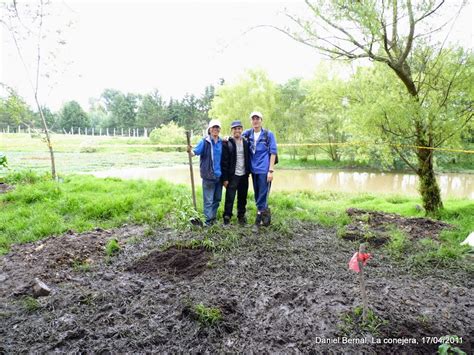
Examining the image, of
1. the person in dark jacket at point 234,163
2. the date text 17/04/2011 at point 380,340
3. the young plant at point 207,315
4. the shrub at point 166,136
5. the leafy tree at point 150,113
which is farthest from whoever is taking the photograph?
the leafy tree at point 150,113

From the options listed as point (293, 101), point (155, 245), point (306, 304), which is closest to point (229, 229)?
point (155, 245)

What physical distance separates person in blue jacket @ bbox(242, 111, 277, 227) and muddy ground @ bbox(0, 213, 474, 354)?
28.5 inches

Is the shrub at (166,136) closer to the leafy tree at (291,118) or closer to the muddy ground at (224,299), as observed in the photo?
the leafy tree at (291,118)

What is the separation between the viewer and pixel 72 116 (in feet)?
170

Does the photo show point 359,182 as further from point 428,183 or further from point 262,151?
point 262,151

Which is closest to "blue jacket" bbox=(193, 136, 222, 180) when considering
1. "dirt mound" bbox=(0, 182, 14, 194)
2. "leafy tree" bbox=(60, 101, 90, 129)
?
"dirt mound" bbox=(0, 182, 14, 194)

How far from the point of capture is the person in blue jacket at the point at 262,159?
543 centimetres

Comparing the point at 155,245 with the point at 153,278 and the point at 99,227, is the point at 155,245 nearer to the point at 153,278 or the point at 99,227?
the point at 153,278

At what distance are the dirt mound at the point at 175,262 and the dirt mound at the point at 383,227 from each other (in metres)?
2.41

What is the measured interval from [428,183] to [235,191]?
433cm

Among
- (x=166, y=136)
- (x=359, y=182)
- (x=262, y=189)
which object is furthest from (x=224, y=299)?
(x=166, y=136)

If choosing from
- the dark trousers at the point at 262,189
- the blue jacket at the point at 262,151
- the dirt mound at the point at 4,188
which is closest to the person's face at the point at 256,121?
the blue jacket at the point at 262,151

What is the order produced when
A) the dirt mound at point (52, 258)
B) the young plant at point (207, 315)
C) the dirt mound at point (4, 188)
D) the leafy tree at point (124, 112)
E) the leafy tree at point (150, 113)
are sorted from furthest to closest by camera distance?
the leafy tree at point (124, 112)
the leafy tree at point (150, 113)
the dirt mound at point (4, 188)
the dirt mound at point (52, 258)
the young plant at point (207, 315)

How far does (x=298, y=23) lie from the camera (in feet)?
20.9
